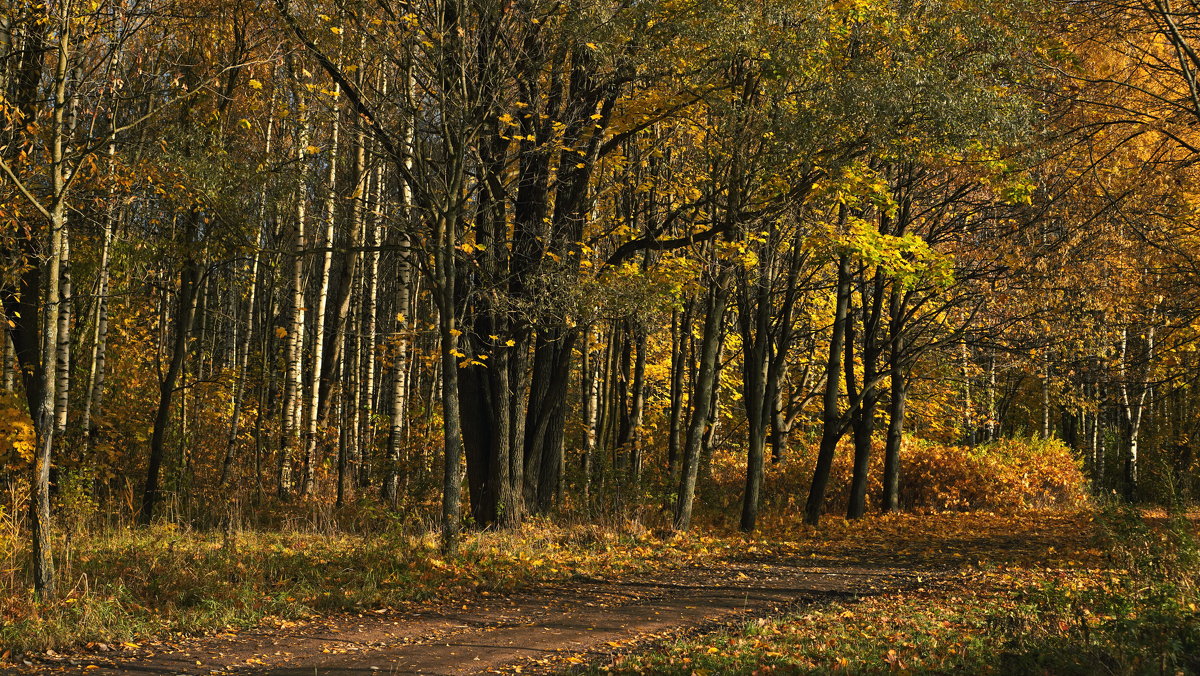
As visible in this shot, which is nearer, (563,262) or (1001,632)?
(1001,632)

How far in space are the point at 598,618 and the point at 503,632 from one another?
3.36 ft

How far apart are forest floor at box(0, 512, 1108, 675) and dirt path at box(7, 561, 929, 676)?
0.02 metres

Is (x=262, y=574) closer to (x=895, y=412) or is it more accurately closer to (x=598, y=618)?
(x=598, y=618)

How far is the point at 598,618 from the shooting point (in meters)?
8.47

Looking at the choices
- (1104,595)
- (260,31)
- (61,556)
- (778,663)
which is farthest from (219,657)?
(260,31)

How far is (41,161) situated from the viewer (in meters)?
12.3

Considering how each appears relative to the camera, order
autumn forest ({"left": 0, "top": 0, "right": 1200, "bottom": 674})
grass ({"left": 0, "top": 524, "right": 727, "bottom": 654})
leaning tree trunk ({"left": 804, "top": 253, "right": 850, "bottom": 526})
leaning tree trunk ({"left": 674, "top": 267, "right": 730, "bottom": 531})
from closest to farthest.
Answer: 1. grass ({"left": 0, "top": 524, "right": 727, "bottom": 654})
2. autumn forest ({"left": 0, "top": 0, "right": 1200, "bottom": 674})
3. leaning tree trunk ({"left": 674, "top": 267, "right": 730, "bottom": 531})
4. leaning tree trunk ({"left": 804, "top": 253, "right": 850, "bottom": 526})

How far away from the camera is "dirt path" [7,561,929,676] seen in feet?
21.7

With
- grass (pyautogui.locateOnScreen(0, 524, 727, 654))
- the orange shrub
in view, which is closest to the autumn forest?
grass (pyautogui.locateOnScreen(0, 524, 727, 654))

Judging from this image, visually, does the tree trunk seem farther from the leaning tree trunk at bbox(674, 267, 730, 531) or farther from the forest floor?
the leaning tree trunk at bbox(674, 267, 730, 531)

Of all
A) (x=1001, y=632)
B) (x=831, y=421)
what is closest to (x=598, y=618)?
(x=1001, y=632)

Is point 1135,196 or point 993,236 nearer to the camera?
point 1135,196

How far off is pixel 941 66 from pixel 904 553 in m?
7.07

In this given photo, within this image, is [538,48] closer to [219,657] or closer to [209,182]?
[209,182]
